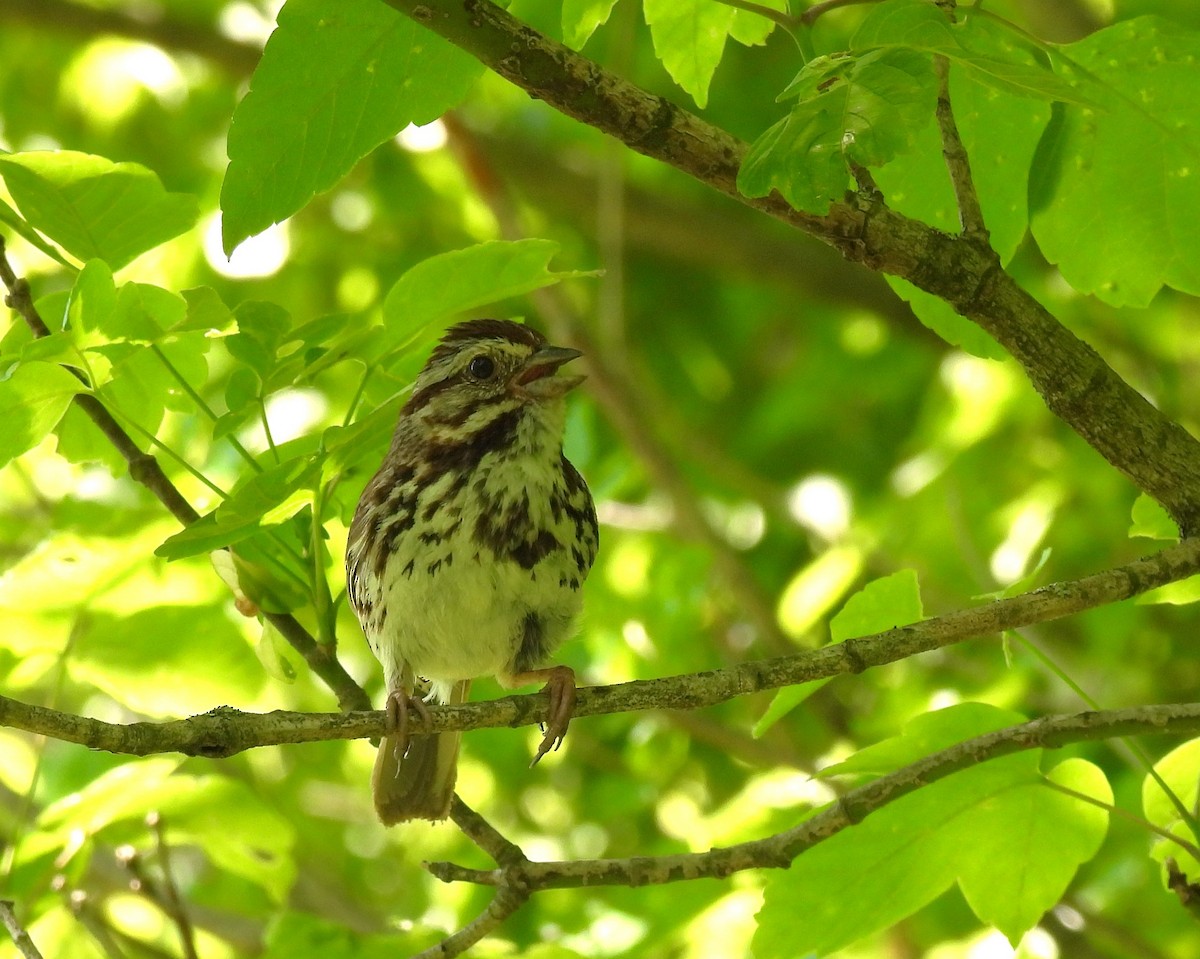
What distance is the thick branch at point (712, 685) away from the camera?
2.02m

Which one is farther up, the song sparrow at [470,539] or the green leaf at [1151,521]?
the song sparrow at [470,539]

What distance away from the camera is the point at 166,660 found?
331 cm

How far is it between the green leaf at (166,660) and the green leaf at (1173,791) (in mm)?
1884

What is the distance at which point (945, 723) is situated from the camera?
8.27ft

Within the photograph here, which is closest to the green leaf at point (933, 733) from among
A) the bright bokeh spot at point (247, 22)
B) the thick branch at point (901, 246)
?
the thick branch at point (901, 246)

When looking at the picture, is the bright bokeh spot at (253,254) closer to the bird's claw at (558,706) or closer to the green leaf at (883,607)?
the bird's claw at (558,706)

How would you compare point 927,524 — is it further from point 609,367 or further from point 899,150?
point 899,150

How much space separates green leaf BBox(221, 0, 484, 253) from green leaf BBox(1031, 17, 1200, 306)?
3.09ft

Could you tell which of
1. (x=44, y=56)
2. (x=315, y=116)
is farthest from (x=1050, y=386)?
(x=44, y=56)

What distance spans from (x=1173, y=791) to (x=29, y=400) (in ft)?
Answer: 6.43

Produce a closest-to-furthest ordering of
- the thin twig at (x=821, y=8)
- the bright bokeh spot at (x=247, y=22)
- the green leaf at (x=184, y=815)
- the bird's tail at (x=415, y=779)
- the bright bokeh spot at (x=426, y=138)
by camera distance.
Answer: the thin twig at (x=821, y=8) → the green leaf at (x=184, y=815) → the bird's tail at (x=415, y=779) → the bright bokeh spot at (x=426, y=138) → the bright bokeh spot at (x=247, y=22)

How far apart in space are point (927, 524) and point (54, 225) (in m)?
3.70

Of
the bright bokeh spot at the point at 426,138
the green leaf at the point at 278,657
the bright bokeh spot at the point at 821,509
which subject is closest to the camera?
the green leaf at the point at 278,657

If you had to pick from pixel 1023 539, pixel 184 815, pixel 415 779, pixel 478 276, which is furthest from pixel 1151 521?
pixel 1023 539
